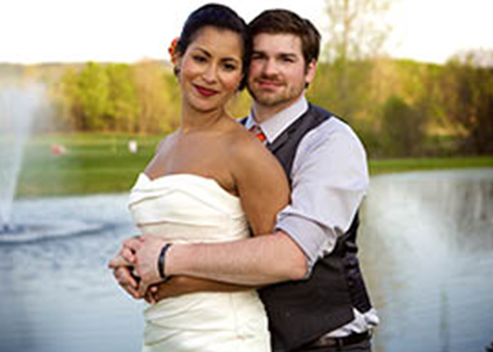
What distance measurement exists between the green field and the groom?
15.6 m

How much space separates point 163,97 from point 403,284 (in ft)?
65.9

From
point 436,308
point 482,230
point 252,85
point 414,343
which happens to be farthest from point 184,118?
point 482,230

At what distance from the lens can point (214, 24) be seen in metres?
1.79

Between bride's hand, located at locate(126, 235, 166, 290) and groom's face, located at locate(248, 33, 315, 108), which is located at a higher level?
groom's face, located at locate(248, 33, 315, 108)

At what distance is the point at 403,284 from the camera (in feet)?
21.7

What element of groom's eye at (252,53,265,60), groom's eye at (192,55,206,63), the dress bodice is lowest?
the dress bodice

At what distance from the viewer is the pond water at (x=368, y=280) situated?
5051 mm

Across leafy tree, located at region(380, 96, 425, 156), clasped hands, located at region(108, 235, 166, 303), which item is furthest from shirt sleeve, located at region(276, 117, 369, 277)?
leafy tree, located at region(380, 96, 425, 156)

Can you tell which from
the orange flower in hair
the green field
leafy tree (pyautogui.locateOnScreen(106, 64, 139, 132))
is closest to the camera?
the orange flower in hair

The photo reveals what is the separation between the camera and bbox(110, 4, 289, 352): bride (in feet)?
5.74

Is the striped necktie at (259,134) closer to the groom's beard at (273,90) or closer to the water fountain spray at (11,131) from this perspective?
the groom's beard at (273,90)

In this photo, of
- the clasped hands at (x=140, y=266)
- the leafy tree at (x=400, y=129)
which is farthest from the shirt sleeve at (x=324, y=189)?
the leafy tree at (x=400, y=129)

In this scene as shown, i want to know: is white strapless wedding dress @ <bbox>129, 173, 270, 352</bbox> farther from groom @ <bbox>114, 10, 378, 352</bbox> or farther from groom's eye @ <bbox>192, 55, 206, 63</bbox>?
groom's eye @ <bbox>192, 55, 206, 63</bbox>

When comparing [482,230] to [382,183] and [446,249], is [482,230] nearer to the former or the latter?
[446,249]
